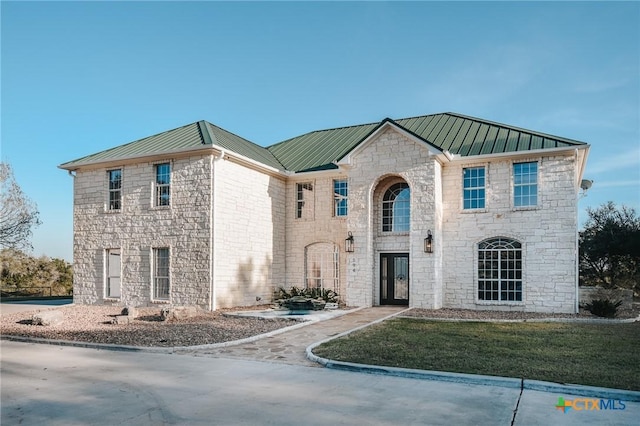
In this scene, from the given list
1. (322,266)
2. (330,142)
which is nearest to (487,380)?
(322,266)

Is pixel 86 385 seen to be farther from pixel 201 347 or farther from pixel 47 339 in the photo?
pixel 47 339

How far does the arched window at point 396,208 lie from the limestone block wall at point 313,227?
1688mm

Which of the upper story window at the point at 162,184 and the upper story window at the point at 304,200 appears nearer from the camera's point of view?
the upper story window at the point at 162,184

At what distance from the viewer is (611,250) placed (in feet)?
79.8

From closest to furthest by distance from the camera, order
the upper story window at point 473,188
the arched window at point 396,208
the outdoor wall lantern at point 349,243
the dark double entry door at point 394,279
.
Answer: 1. the upper story window at point 473,188
2. the outdoor wall lantern at point 349,243
3. the dark double entry door at point 394,279
4. the arched window at point 396,208

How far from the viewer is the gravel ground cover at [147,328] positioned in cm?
1108

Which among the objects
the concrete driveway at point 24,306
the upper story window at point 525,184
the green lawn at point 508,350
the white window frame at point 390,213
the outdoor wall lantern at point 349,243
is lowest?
the concrete driveway at point 24,306

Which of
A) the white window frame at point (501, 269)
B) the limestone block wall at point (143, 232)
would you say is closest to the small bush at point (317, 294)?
the limestone block wall at point (143, 232)

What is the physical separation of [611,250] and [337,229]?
14897 mm

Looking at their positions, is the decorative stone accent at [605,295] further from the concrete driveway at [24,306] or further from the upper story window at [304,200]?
the concrete driveway at [24,306]

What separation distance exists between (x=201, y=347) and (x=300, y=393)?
4139 millimetres

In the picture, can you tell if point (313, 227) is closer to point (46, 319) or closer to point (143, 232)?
point (143, 232)

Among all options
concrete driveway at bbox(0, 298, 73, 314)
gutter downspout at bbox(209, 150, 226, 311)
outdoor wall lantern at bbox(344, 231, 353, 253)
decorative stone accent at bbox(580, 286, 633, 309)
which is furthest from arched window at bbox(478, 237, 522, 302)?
concrete driveway at bbox(0, 298, 73, 314)

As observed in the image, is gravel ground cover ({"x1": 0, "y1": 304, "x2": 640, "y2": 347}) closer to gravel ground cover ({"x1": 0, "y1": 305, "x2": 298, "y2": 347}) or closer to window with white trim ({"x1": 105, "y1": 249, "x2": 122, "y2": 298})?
gravel ground cover ({"x1": 0, "y1": 305, "x2": 298, "y2": 347})
